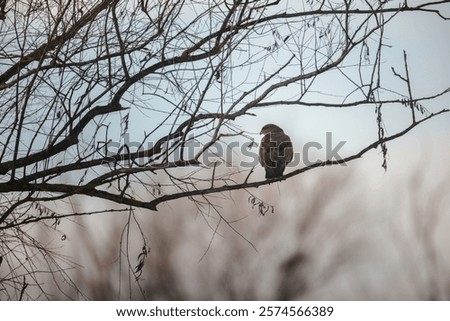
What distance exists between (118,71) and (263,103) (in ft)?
1.36

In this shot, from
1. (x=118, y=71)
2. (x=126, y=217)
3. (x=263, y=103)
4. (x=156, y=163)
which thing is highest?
(x=118, y=71)

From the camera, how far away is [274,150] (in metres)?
1.95

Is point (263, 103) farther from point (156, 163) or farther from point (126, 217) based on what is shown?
point (126, 217)

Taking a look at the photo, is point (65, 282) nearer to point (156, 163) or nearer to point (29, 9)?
point (156, 163)

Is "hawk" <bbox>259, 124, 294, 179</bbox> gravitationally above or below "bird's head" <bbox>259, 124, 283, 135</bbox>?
below

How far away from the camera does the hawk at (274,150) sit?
190cm

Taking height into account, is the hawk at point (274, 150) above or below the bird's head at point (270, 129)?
below

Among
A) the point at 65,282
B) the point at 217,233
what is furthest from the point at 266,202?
the point at 65,282

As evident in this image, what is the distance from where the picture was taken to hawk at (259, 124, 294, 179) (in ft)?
6.22

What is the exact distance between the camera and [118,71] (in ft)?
5.96
